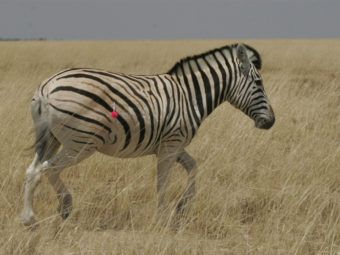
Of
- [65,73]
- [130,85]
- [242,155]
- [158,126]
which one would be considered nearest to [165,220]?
[158,126]

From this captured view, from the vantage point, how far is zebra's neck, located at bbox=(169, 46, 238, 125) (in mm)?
4656

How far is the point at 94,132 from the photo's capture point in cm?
401

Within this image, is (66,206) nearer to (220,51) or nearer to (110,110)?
(110,110)

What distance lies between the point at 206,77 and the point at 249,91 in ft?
1.49

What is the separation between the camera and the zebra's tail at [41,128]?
13.3 feet

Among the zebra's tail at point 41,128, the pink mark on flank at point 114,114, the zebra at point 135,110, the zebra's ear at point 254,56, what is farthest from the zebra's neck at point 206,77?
the zebra's tail at point 41,128

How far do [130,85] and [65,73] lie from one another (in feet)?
1.80

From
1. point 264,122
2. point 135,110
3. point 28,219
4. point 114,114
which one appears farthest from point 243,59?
point 28,219

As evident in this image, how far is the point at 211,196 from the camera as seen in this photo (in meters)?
4.70

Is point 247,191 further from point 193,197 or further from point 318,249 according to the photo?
point 318,249

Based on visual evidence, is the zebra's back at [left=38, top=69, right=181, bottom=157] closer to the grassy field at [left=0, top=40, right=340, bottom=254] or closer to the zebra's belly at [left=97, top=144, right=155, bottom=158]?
the zebra's belly at [left=97, top=144, right=155, bottom=158]

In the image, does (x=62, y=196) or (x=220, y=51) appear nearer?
(x=62, y=196)

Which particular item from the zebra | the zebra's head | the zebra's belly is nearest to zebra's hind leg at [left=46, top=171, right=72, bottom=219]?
the zebra

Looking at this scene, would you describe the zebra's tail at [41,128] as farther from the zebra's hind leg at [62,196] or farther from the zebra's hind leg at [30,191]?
the zebra's hind leg at [62,196]
